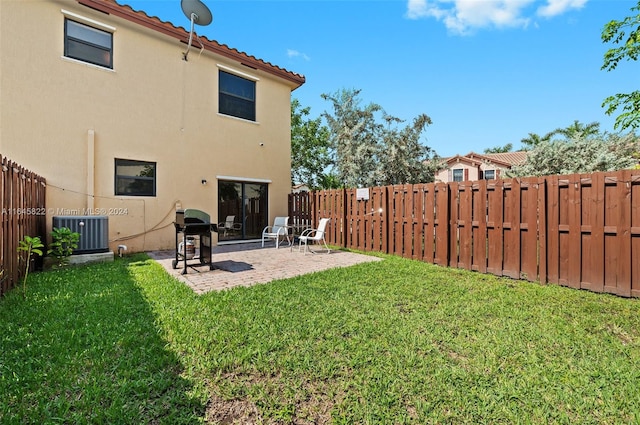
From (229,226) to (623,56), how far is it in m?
11.9

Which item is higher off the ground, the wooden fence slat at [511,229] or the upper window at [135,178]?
the upper window at [135,178]

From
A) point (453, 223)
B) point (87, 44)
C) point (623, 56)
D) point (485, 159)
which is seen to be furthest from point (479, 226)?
point (485, 159)

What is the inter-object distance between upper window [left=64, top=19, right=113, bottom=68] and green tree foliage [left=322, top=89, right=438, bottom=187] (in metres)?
10.4

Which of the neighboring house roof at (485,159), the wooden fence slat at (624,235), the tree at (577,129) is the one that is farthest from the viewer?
the neighboring house roof at (485,159)

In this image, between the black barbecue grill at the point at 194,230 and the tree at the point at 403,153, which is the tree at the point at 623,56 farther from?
the black barbecue grill at the point at 194,230

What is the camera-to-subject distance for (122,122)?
8203 mm

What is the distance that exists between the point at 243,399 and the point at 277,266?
4.37m

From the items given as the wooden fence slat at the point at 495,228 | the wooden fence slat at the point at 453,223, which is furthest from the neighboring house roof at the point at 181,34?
the wooden fence slat at the point at 495,228

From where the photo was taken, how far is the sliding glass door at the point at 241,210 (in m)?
10.2

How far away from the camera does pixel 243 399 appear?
2.15 m

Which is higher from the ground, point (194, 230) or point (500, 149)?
point (500, 149)

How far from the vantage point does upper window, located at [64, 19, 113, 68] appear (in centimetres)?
748

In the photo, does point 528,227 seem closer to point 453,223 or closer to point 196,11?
point 453,223

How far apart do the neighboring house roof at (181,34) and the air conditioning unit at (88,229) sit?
222 inches
